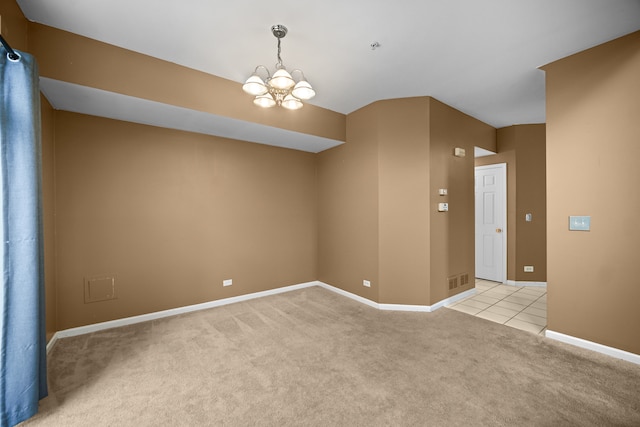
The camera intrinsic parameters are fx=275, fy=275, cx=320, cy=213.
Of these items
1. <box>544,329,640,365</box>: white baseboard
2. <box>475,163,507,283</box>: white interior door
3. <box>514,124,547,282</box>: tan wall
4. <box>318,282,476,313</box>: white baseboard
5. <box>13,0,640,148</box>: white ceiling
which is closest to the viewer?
<box>13,0,640,148</box>: white ceiling

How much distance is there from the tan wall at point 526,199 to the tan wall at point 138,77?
4190 mm

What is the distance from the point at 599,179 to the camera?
2.63 m

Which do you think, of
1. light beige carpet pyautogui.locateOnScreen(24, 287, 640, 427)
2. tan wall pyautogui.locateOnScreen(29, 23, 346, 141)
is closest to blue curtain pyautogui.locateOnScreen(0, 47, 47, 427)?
light beige carpet pyautogui.locateOnScreen(24, 287, 640, 427)

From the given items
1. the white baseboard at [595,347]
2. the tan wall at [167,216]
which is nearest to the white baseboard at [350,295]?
the tan wall at [167,216]

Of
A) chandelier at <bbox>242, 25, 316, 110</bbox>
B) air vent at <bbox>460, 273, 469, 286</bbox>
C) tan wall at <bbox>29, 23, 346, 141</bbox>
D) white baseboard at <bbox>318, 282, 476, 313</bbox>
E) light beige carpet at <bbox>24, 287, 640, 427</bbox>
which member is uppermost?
tan wall at <bbox>29, 23, 346, 141</bbox>

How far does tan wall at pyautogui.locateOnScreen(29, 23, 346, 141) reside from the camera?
243 cm

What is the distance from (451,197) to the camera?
→ 13.7 feet

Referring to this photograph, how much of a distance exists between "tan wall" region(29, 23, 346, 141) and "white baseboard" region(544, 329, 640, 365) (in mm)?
3951

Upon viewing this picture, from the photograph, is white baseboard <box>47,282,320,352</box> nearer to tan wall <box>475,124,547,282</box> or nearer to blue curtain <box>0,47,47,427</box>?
blue curtain <box>0,47,47,427</box>

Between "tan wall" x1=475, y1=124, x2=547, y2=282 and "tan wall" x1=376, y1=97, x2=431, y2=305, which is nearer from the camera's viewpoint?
"tan wall" x1=376, y1=97, x2=431, y2=305

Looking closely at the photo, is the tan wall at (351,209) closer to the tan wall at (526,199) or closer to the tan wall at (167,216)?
the tan wall at (167,216)

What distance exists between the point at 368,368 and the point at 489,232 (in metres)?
4.34

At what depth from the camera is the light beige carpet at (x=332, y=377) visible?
1882mm

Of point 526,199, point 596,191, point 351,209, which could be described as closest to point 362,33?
point 351,209
